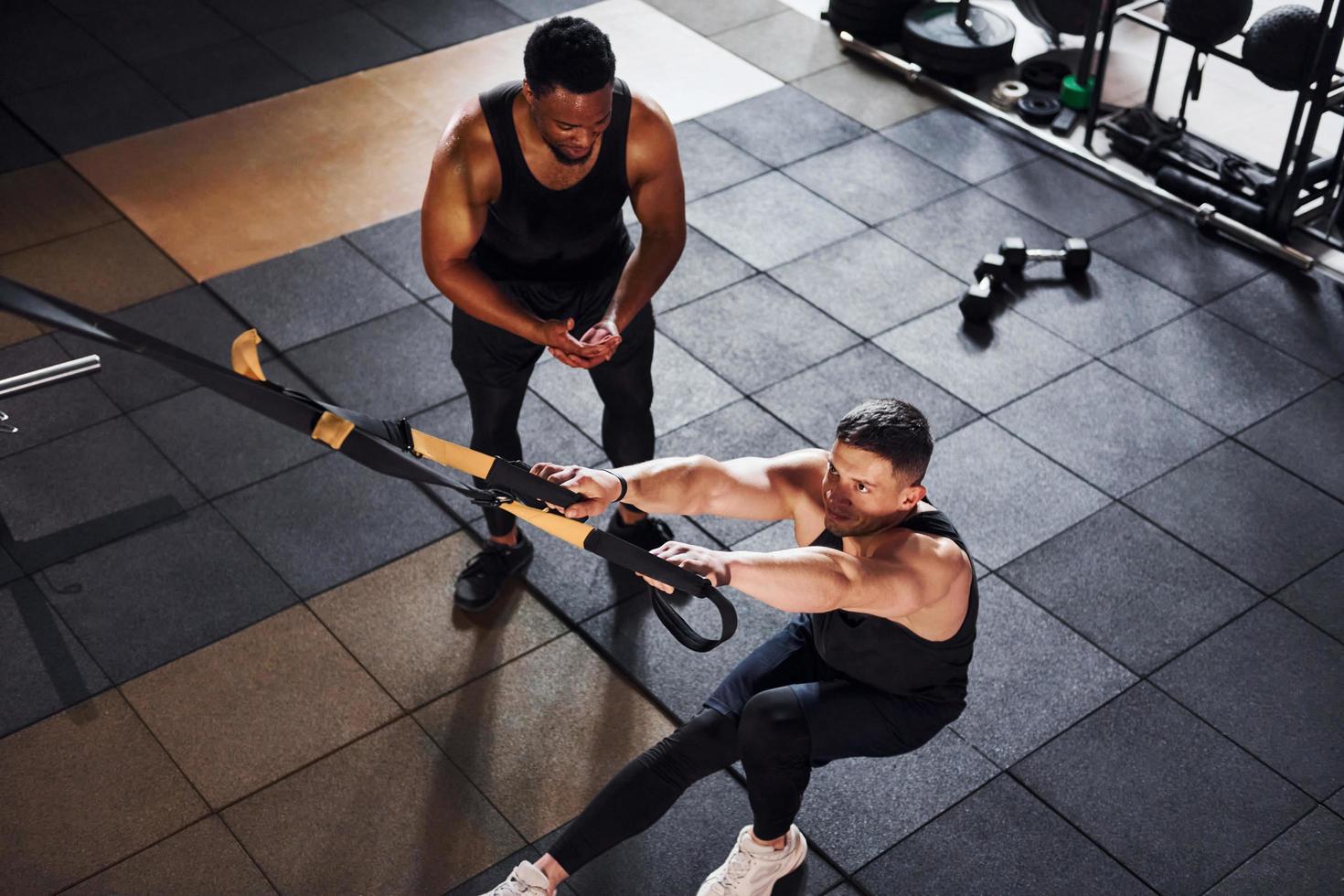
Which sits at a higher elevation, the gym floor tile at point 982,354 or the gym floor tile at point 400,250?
the gym floor tile at point 400,250

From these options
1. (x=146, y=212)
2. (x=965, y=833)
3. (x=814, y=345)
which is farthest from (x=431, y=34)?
(x=965, y=833)

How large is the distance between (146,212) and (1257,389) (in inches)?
159

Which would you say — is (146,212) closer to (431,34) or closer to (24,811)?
(431,34)

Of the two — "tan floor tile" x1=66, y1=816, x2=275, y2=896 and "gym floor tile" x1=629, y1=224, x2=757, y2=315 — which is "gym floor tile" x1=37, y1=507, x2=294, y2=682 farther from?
"gym floor tile" x1=629, y1=224, x2=757, y2=315

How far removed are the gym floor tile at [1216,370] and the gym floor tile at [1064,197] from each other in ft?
2.25

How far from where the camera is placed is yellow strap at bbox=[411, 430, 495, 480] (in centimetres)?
216

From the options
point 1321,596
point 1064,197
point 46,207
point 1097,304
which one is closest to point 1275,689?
point 1321,596

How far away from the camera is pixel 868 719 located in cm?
269

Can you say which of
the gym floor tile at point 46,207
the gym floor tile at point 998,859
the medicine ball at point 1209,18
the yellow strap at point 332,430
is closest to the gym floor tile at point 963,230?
the medicine ball at point 1209,18

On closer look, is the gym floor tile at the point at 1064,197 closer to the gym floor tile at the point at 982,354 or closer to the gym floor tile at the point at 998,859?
the gym floor tile at the point at 982,354

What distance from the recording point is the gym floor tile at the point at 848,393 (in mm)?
4309

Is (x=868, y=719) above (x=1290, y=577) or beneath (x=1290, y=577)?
above

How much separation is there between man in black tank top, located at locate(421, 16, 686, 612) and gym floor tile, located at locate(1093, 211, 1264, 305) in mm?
2385

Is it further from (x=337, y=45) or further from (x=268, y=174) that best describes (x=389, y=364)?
(x=337, y=45)
